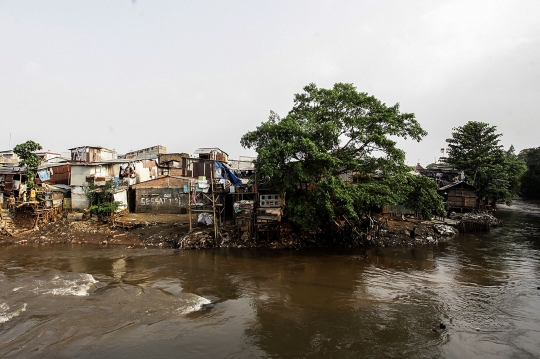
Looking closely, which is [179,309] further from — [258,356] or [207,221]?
[207,221]

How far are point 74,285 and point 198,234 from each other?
933 centimetres

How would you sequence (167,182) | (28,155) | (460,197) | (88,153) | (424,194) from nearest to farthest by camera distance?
(424,194) → (28,155) → (167,182) → (460,197) → (88,153)

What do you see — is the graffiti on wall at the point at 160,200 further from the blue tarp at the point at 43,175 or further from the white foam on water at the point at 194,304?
the white foam on water at the point at 194,304

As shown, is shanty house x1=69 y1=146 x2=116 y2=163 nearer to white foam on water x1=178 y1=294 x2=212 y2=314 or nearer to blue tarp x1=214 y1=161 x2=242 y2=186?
blue tarp x1=214 y1=161 x2=242 y2=186

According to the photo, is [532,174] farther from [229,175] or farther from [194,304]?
[194,304]

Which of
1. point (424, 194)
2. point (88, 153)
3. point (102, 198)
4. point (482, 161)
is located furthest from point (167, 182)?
point (482, 161)

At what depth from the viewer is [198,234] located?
23.1 m

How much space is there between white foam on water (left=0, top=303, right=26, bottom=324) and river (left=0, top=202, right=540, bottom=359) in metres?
0.08

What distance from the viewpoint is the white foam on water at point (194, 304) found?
39.3ft

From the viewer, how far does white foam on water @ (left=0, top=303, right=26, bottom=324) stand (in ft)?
36.4

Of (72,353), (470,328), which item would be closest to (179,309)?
(72,353)

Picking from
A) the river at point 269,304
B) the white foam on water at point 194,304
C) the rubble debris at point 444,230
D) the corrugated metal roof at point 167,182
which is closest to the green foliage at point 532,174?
the rubble debris at point 444,230

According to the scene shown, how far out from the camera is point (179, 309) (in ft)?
39.5

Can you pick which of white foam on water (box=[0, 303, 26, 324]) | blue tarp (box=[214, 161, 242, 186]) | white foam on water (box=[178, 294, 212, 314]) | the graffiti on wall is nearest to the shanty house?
the graffiti on wall
